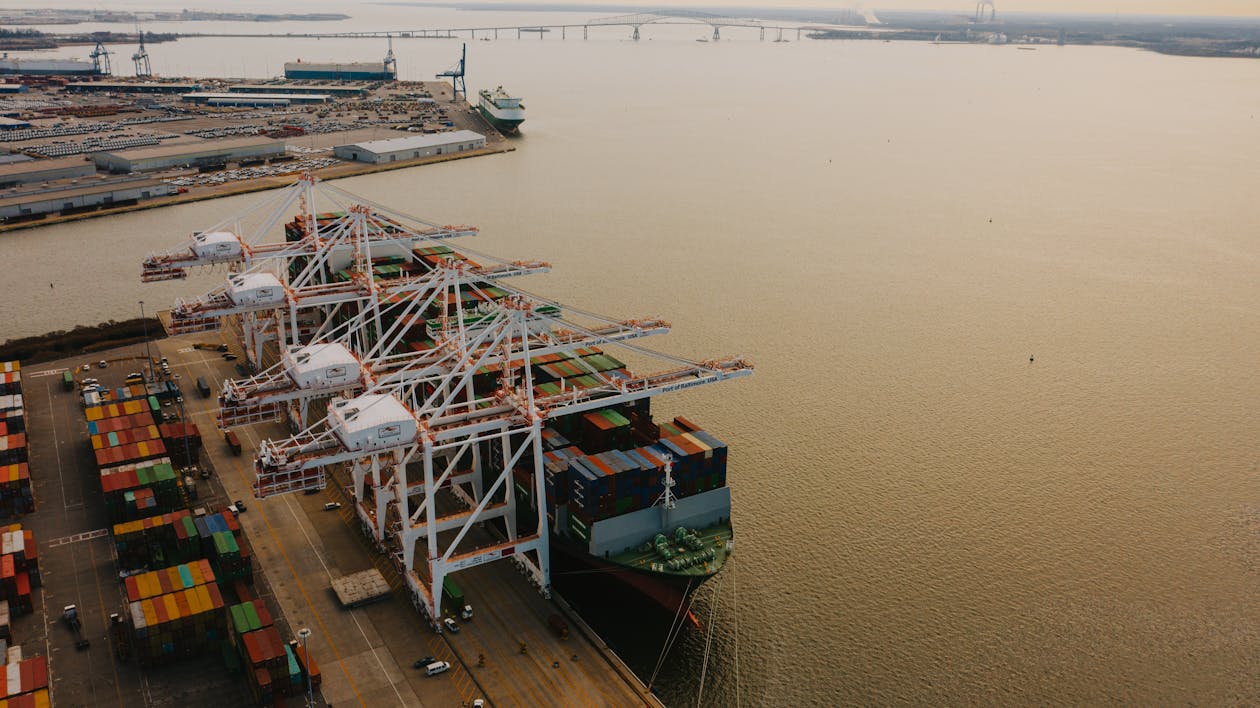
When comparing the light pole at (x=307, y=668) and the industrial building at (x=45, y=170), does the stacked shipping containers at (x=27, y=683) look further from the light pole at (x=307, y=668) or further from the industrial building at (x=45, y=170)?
the industrial building at (x=45, y=170)

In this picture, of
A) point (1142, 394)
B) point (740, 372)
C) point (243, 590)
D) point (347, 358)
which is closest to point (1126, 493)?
point (1142, 394)

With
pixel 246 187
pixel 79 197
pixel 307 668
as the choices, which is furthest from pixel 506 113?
pixel 307 668

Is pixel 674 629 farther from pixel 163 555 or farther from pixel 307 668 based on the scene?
pixel 163 555

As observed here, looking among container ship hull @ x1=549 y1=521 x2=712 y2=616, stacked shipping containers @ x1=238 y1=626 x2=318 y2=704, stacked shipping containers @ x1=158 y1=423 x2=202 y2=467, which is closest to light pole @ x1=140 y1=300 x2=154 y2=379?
stacked shipping containers @ x1=158 y1=423 x2=202 y2=467

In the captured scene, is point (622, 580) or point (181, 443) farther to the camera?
point (181, 443)

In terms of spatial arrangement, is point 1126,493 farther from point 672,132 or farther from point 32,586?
point 672,132

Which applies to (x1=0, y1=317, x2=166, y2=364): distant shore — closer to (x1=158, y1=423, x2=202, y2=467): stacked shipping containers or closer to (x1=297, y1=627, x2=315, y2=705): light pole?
(x1=158, y1=423, x2=202, y2=467): stacked shipping containers

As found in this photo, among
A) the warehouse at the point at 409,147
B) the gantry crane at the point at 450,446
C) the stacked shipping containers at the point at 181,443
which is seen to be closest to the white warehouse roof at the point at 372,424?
the gantry crane at the point at 450,446
